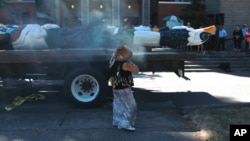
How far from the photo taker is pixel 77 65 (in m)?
8.77

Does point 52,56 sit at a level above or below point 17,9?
below

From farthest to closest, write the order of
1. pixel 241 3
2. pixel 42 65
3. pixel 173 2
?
pixel 173 2 → pixel 241 3 → pixel 42 65

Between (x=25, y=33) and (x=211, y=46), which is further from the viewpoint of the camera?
(x=211, y=46)

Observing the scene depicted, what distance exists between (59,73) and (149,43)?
2048 millimetres

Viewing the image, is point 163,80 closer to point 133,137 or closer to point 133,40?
point 133,40

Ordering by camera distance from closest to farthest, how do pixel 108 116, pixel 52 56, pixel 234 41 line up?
1. pixel 108 116
2. pixel 52 56
3. pixel 234 41

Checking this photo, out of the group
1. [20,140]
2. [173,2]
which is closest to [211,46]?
[173,2]

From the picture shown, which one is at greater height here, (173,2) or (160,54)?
(173,2)

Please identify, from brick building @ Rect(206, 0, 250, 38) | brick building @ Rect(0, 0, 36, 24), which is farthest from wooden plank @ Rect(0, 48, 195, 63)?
brick building @ Rect(206, 0, 250, 38)

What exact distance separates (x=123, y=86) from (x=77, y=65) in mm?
2136

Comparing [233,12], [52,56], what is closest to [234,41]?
[233,12]

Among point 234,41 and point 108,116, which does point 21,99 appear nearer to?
point 108,116

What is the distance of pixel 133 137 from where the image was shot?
6.53 metres

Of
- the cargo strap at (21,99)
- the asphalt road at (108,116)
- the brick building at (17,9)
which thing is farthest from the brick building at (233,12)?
the cargo strap at (21,99)
